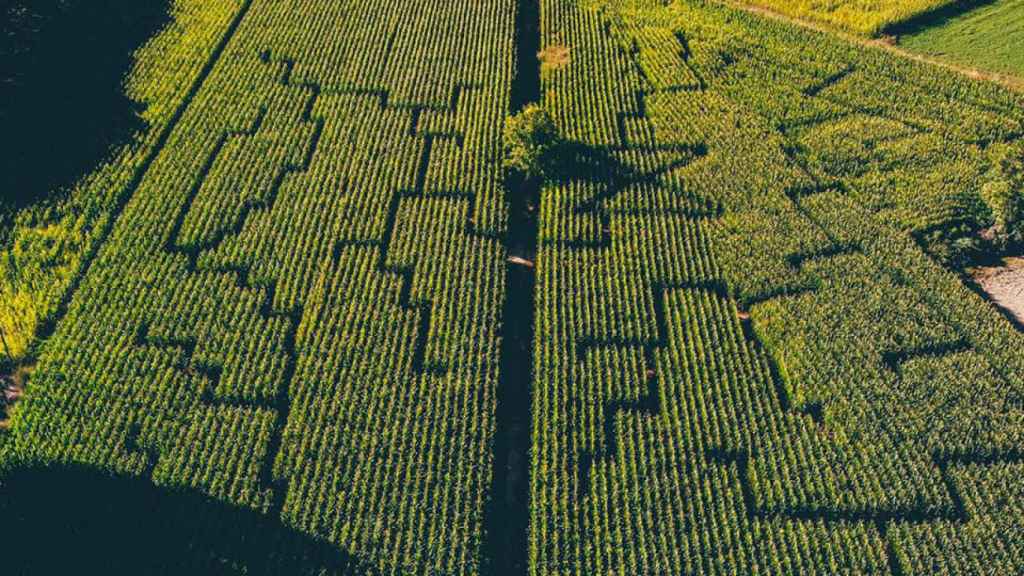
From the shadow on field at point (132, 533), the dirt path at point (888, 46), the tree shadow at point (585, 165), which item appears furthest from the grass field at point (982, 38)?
the shadow on field at point (132, 533)

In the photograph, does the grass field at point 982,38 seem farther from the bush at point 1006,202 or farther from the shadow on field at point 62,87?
the shadow on field at point 62,87

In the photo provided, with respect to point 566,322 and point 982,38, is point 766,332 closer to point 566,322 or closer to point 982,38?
point 566,322

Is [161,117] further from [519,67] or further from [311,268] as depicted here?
[519,67]

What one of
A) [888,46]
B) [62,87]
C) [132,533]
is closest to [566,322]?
[132,533]

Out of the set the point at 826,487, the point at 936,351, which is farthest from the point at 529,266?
the point at 936,351

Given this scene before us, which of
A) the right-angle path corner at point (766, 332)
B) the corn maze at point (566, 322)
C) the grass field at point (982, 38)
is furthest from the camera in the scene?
the grass field at point (982, 38)

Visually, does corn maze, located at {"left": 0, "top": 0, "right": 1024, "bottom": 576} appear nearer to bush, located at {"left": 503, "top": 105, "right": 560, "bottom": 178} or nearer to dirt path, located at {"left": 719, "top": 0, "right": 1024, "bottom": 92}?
bush, located at {"left": 503, "top": 105, "right": 560, "bottom": 178}
